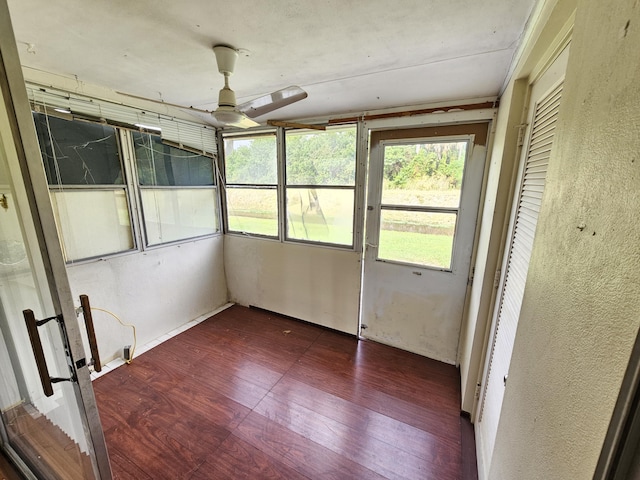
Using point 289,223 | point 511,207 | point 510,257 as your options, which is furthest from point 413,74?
point 289,223

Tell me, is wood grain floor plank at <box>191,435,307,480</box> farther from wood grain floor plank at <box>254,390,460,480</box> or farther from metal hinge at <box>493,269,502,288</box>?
metal hinge at <box>493,269,502,288</box>

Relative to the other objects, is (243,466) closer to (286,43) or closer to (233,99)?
(233,99)

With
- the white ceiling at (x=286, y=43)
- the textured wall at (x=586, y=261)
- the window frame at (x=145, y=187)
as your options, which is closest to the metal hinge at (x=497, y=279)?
the textured wall at (x=586, y=261)

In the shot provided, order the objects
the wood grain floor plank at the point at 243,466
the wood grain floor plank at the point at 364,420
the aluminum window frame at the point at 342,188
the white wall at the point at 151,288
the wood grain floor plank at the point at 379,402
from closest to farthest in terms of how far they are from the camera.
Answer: the wood grain floor plank at the point at 243,466, the wood grain floor plank at the point at 364,420, the wood grain floor plank at the point at 379,402, the white wall at the point at 151,288, the aluminum window frame at the point at 342,188

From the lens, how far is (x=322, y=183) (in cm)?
281

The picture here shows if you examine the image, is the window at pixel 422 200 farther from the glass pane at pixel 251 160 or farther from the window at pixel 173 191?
the window at pixel 173 191

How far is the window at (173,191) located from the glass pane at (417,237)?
218 centimetres

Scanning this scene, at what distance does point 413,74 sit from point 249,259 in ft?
8.85

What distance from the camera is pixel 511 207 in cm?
154

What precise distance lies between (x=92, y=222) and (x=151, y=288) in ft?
2.79

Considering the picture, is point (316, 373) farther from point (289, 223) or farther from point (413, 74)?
point (413, 74)

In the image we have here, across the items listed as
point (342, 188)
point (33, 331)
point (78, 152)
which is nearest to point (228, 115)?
point (33, 331)

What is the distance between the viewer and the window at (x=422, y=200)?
228cm

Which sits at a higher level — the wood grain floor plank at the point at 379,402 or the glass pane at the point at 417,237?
the glass pane at the point at 417,237
